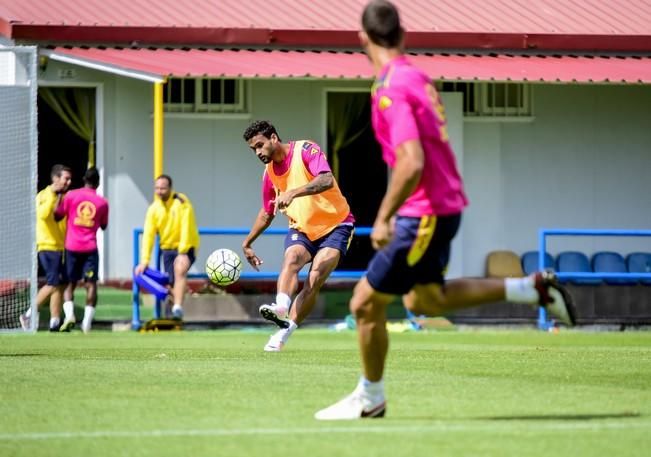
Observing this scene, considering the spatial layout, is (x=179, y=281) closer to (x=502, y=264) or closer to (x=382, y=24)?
(x=502, y=264)

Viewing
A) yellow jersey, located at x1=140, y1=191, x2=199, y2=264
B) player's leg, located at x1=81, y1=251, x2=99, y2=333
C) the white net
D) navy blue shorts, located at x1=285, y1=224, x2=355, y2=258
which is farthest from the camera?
yellow jersey, located at x1=140, y1=191, x2=199, y2=264

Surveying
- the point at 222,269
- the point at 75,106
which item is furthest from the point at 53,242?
the point at 222,269

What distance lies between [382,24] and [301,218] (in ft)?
19.8

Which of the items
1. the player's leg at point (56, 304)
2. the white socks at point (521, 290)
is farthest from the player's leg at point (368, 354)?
the player's leg at point (56, 304)

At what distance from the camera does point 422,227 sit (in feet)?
26.8

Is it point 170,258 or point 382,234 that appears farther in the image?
point 170,258

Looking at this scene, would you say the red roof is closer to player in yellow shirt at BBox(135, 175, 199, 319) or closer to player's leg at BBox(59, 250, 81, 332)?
player in yellow shirt at BBox(135, 175, 199, 319)

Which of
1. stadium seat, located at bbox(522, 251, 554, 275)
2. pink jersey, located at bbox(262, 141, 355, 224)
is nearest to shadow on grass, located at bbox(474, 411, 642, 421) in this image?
pink jersey, located at bbox(262, 141, 355, 224)

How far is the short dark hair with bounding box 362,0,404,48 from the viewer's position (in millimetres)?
8203

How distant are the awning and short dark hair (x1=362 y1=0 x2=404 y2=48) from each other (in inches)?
506

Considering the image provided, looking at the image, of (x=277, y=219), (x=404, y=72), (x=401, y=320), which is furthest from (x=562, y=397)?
(x=277, y=219)

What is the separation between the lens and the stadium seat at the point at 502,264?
24172mm

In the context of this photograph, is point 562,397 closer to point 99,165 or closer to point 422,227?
point 422,227

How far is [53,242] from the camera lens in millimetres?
21453
